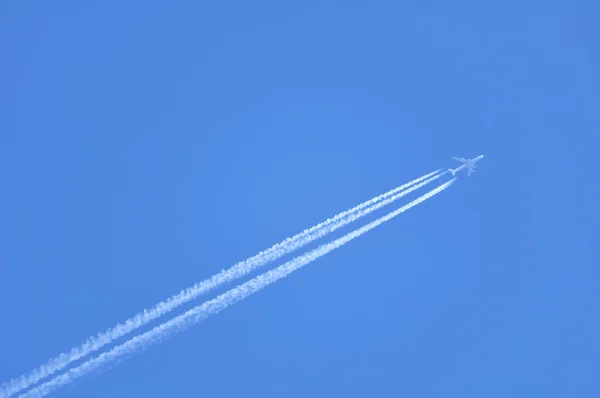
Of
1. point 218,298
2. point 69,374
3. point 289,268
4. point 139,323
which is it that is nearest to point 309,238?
point 289,268

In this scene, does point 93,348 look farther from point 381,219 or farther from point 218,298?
point 381,219

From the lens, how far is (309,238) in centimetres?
2981

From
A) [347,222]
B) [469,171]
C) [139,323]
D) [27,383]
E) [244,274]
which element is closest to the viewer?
[27,383]

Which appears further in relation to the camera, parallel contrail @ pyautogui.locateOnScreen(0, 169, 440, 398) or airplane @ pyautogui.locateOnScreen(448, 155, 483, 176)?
airplane @ pyautogui.locateOnScreen(448, 155, 483, 176)

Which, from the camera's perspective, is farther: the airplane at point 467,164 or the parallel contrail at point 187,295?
the airplane at point 467,164

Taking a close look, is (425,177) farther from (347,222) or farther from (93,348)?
(93,348)

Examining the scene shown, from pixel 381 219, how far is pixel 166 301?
7.33 m

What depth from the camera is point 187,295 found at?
27953 mm

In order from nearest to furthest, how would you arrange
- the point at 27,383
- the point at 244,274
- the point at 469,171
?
1. the point at 27,383
2. the point at 244,274
3. the point at 469,171

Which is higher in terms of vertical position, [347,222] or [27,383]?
[347,222]

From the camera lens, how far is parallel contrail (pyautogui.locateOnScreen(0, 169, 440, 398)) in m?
25.2

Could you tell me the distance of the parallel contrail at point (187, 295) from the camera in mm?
25219

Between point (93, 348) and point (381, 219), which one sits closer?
point (93, 348)

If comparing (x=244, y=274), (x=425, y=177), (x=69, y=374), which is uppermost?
(x=425, y=177)
